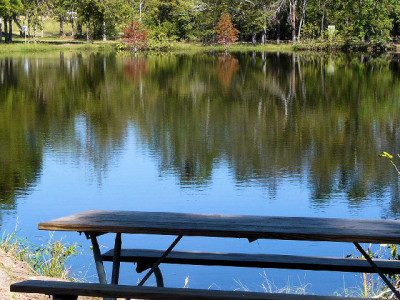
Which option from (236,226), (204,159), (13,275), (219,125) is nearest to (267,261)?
(236,226)

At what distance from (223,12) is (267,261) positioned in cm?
6013

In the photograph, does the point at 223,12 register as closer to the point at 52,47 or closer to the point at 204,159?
the point at 52,47

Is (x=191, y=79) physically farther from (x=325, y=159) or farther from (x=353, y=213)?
(x=353, y=213)

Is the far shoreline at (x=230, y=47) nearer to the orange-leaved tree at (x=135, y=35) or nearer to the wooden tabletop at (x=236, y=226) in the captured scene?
the orange-leaved tree at (x=135, y=35)

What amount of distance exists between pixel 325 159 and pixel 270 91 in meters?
13.7

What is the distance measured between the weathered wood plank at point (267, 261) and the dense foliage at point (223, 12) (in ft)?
178

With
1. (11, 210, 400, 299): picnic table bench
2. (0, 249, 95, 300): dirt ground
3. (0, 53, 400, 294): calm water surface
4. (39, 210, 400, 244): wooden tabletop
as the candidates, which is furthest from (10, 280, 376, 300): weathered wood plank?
(0, 53, 400, 294): calm water surface

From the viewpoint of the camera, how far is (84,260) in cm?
712

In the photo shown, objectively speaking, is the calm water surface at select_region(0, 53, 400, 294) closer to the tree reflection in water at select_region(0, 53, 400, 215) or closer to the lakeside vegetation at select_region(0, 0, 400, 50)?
the tree reflection in water at select_region(0, 53, 400, 215)

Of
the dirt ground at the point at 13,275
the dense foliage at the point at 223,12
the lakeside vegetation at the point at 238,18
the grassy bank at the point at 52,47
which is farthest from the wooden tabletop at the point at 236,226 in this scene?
the dense foliage at the point at 223,12

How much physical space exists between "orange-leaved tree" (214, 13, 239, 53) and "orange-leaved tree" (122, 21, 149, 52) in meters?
6.15

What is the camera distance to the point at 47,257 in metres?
6.94

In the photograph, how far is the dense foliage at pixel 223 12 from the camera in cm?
5866

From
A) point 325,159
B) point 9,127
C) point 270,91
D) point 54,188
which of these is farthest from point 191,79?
point 54,188
